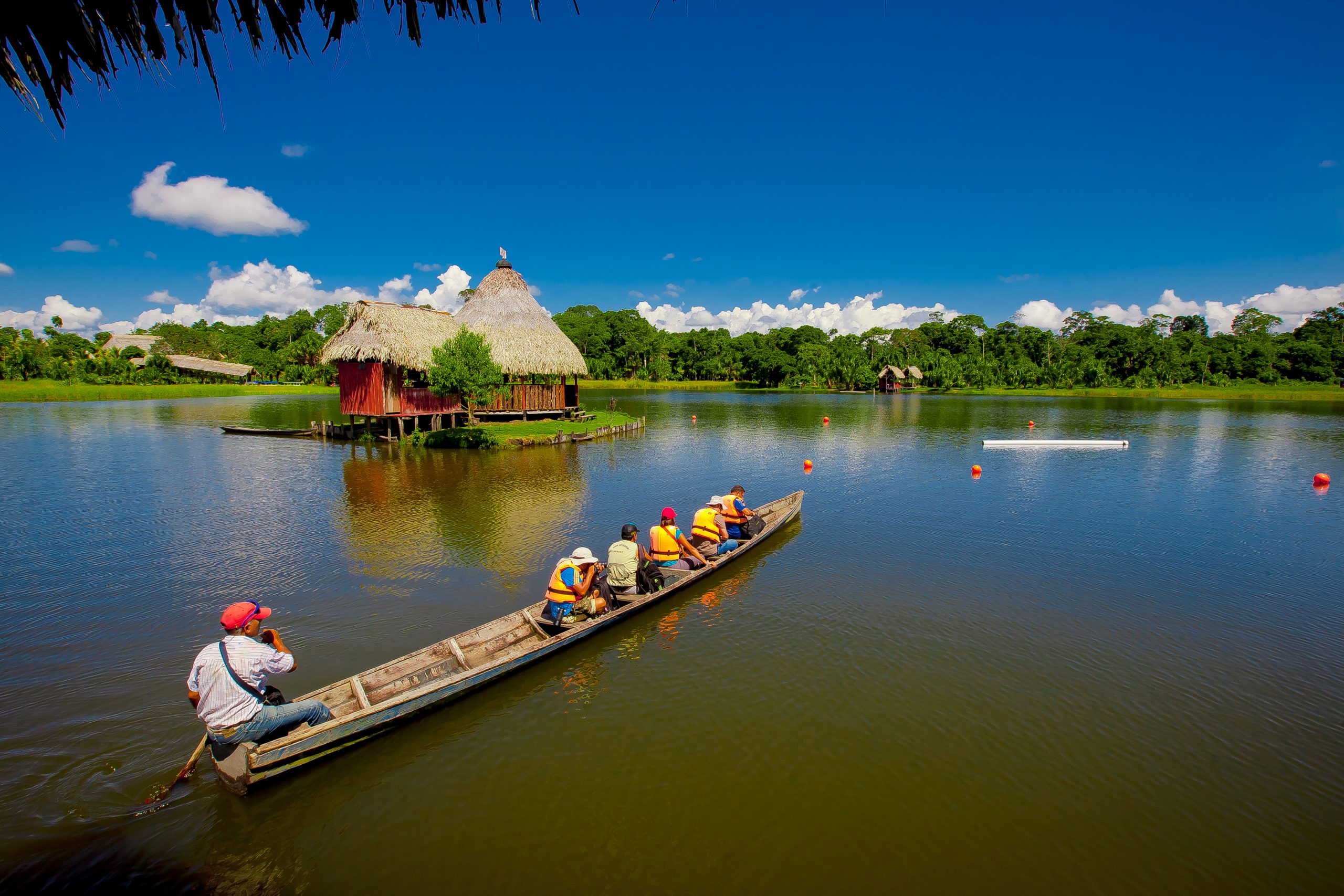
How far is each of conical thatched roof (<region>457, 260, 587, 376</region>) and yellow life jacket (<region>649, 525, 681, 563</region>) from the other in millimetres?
23460

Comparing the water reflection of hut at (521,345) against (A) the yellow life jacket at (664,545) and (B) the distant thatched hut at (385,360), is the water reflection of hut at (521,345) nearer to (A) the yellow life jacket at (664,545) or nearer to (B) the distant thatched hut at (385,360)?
(B) the distant thatched hut at (385,360)

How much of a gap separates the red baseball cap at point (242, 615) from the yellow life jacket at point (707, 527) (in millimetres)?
8786

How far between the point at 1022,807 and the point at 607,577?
6.82 metres

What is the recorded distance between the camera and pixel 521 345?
34.6 m

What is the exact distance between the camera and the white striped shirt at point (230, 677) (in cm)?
628

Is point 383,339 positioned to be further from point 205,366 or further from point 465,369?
point 205,366

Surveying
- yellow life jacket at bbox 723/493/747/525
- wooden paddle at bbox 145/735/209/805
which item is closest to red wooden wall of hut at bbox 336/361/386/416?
yellow life jacket at bbox 723/493/747/525

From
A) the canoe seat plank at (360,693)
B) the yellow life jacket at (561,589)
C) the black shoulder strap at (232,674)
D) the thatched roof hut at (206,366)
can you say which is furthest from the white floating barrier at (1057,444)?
the thatched roof hut at (206,366)

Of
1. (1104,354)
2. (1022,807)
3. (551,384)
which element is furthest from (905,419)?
(1104,354)

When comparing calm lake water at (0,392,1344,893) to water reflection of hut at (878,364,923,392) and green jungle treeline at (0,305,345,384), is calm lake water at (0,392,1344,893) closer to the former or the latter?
green jungle treeline at (0,305,345,384)

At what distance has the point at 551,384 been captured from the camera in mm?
37750

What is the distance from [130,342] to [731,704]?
383ft

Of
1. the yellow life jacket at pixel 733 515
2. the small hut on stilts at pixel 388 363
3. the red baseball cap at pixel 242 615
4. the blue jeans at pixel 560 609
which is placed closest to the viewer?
the red baseball cap at pixel 242 615

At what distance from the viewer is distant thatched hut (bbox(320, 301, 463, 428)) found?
29.7 m
